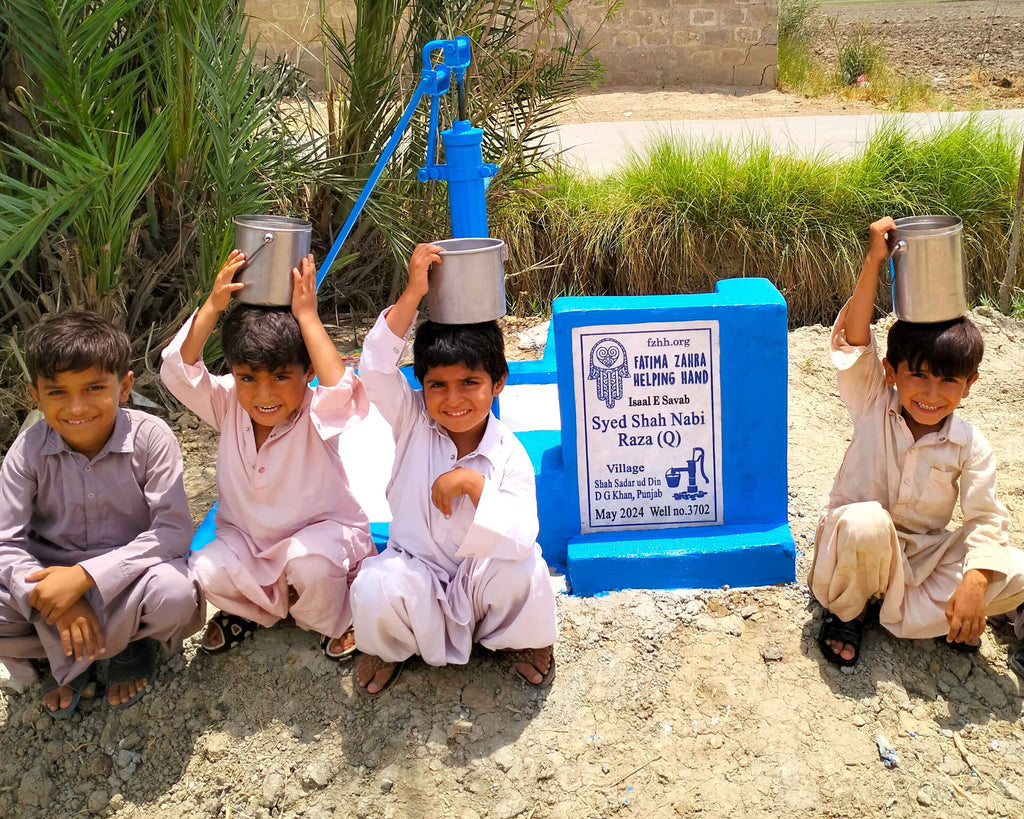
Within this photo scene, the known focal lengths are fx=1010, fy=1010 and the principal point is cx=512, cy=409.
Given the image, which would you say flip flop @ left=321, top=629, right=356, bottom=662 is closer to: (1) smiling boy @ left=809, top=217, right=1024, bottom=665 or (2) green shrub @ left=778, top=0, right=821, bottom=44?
(1) smiling boy @ left=809, top=217, right=1024, bottom=665

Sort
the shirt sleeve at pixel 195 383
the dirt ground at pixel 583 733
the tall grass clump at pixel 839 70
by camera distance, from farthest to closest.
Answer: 1. the tall grass clump at pixel 839 70
2. the shirt sleeve at pixel 195 383
3. the dirt ground at pixel 583 733

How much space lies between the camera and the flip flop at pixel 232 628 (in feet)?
9.20

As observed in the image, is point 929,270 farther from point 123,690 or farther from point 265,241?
point 123,690

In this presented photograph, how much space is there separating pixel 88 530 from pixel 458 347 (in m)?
1.10

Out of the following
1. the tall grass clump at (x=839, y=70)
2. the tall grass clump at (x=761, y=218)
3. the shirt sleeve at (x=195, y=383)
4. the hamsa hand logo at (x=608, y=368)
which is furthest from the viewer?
the tall grass clump at (x=839, y=70)

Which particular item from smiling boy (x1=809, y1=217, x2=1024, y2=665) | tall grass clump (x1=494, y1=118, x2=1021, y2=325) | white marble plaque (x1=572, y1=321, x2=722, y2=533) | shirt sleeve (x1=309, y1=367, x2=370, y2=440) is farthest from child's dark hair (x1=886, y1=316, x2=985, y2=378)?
tall grass clump (x1=494, y1=118, x2=1021, y2=325)

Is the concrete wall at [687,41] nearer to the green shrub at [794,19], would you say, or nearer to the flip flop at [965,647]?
the green shrub at [794,19]

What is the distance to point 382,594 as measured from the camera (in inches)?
98.1

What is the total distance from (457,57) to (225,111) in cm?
129

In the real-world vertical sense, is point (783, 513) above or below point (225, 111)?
below

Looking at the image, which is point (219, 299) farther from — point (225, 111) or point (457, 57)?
point (225, 111)

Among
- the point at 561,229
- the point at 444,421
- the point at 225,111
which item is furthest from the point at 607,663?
the point at 561,229

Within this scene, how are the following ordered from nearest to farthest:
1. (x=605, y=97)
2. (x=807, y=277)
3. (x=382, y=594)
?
1. (x=382, y=594)
2. (x=807, y=277)
3. (x=605, y=97)

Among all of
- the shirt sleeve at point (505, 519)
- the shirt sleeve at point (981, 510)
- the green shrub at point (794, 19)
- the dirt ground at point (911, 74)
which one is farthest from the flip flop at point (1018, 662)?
the green shrub at point (794, 19)
